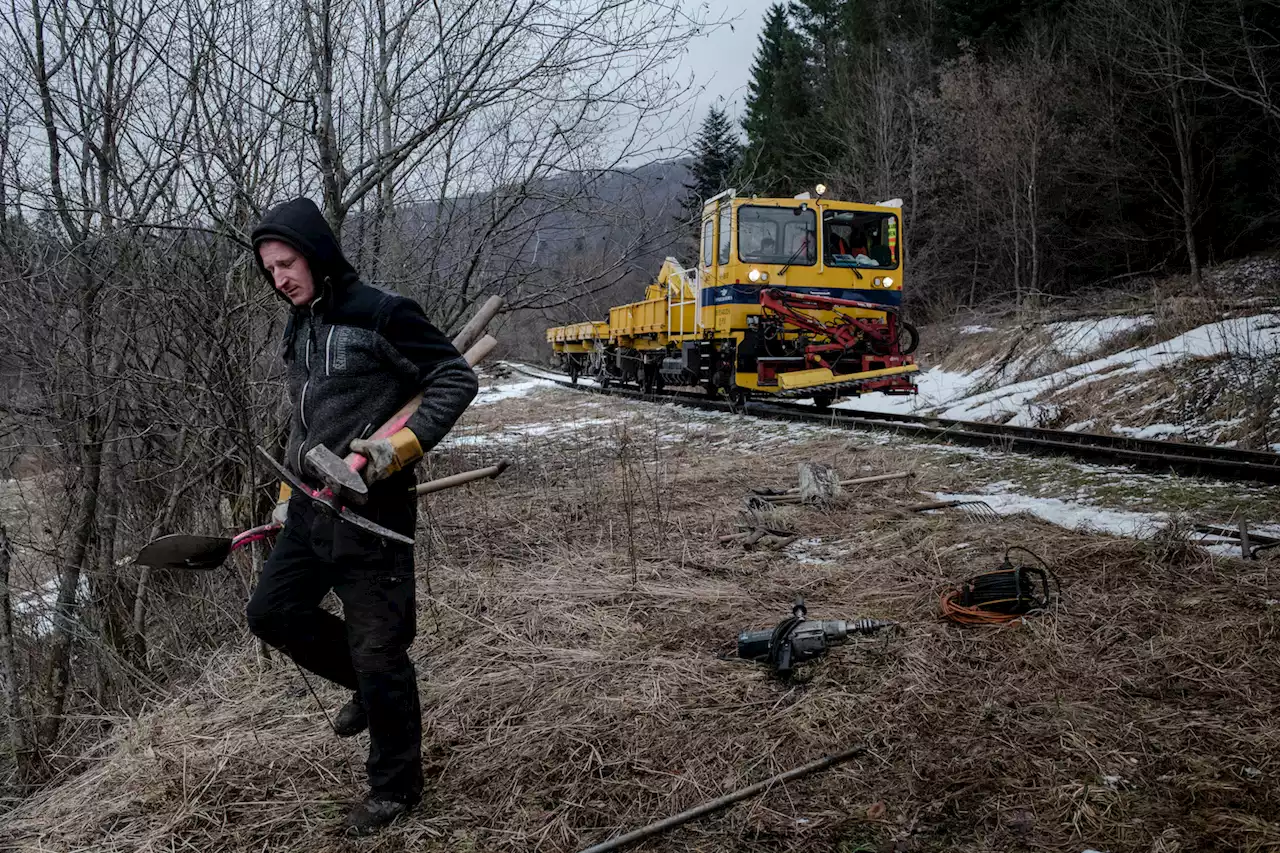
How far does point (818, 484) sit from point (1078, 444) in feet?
9.15

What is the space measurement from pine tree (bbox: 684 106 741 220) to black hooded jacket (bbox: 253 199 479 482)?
335cm

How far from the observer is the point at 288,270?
257cm

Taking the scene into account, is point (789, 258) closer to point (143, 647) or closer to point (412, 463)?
point (143, 647)

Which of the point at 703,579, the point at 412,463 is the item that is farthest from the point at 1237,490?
the point at 412,463

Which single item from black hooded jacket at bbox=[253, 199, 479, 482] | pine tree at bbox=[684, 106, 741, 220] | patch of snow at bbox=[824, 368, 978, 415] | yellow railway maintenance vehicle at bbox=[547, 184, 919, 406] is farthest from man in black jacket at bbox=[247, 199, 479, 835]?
Answer: patch of snow at bbox=[824, 368, 978, 415]

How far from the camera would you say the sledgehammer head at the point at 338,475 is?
2307 mm

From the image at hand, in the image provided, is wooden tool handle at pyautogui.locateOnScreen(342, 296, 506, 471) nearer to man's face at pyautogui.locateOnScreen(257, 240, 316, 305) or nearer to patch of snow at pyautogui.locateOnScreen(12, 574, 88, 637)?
man's face at pyautogui.locateOnScreen(257, 240, 316, 305)

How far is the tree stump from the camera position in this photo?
5988mm

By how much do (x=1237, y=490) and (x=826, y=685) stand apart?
157 inches

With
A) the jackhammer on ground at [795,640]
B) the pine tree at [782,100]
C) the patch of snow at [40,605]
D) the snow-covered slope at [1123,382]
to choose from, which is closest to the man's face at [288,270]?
the jackhammer on ground at [795,640]

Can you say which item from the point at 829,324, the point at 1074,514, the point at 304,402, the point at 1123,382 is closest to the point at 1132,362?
the point at 1123,382

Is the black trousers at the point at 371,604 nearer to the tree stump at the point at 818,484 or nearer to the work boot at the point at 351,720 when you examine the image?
the work boot at the point at 351,720

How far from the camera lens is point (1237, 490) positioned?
5496 mm

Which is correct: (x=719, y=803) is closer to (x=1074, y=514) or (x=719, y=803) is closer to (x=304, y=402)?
(x=304, y=402)
